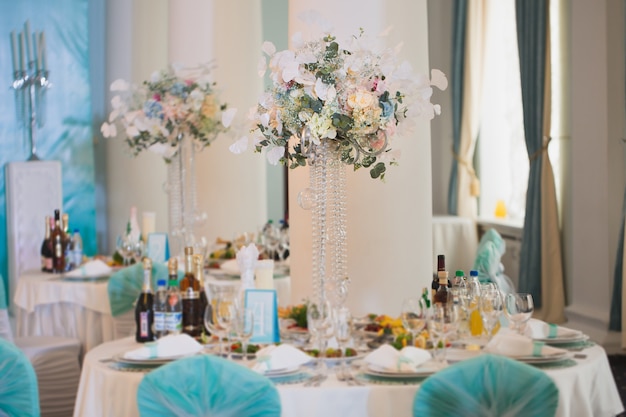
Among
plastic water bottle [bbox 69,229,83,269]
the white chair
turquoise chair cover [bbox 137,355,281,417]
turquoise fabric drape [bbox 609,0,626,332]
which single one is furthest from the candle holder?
turquoise chair cover [bbox 137,355,281,417]

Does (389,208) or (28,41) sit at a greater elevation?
(28,41)

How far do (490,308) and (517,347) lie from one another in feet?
0.78

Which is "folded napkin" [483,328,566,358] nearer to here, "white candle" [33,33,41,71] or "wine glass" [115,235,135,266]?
"wine glass" [115,235,135,266]

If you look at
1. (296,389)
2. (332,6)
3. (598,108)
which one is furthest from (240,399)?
(598,108)

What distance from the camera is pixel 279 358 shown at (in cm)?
320

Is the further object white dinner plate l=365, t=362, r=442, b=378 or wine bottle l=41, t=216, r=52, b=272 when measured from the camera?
wine bottle l=41, t=216, r=52, b=272

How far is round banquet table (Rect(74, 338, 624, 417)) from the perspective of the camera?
3.02 meters

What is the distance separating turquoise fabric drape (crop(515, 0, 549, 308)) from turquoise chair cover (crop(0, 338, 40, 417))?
17.1 ft

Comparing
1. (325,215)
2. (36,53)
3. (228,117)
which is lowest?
(325,215)

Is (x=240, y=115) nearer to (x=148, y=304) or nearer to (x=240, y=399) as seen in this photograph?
(x=148, y=304)

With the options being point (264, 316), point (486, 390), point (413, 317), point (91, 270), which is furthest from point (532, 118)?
point (486, 390)

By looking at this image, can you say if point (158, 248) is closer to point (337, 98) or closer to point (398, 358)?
point (337, 98)

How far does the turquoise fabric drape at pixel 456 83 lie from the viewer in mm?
9422

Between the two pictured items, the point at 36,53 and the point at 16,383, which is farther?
the point at 36,53
